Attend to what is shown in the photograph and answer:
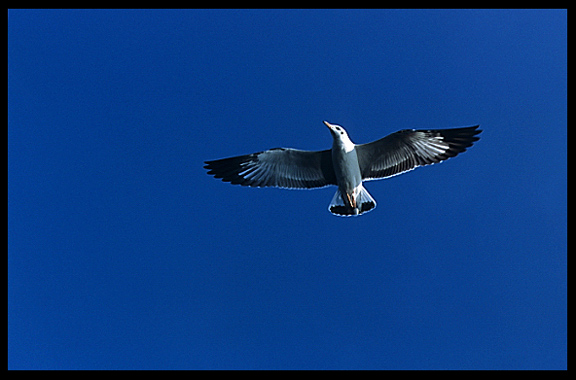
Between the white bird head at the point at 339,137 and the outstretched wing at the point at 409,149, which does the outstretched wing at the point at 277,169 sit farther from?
the outstretched wing at the point at 409,149

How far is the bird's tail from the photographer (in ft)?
34.1

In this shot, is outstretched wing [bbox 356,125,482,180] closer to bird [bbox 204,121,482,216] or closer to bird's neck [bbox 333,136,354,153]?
bird [bbox 204,121,482,216]

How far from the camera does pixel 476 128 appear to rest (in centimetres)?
967

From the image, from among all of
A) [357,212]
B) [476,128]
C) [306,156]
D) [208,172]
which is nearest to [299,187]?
[306,156]

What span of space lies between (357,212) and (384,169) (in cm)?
120

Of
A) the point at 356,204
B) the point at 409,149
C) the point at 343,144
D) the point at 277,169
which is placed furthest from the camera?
the point at 277,169

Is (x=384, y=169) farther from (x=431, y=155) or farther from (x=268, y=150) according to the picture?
(x=268, y=150)

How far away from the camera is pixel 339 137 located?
32.5 feet

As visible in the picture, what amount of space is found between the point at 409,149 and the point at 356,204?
1762mm

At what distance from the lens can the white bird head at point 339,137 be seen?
32.5ft

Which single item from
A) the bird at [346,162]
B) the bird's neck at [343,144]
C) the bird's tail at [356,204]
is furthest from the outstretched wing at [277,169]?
the bird's neck at [343,144]

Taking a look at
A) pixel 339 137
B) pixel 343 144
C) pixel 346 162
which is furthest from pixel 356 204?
pixel 339 137

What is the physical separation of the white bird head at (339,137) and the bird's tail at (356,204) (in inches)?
42.0

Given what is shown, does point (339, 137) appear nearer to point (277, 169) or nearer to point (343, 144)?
point (343, 144)
